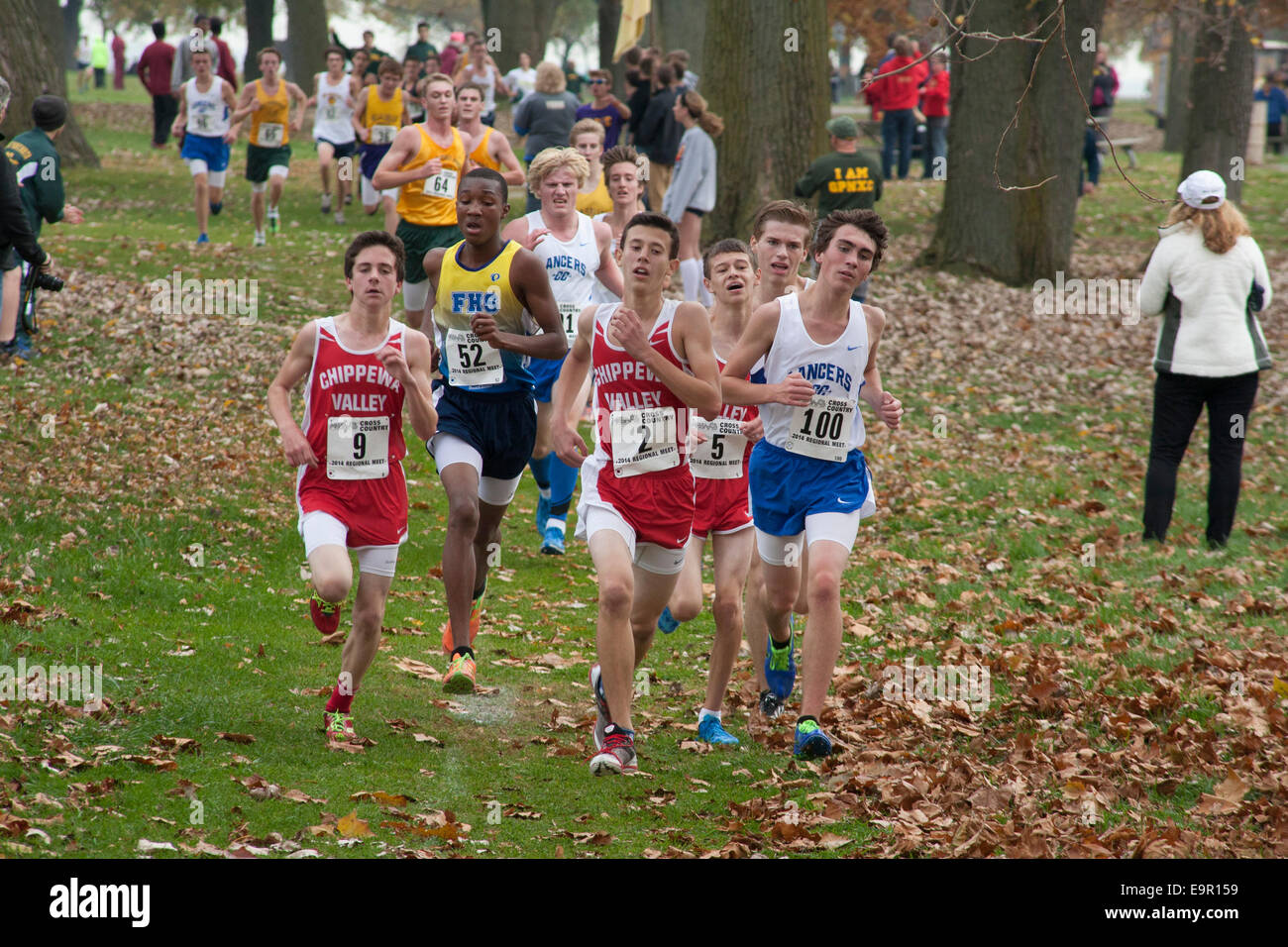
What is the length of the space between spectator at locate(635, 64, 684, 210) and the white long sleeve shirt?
884cm

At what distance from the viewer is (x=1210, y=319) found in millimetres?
10109

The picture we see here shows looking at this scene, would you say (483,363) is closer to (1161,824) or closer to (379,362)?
(379,362)

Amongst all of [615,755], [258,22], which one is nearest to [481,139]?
[615,755]

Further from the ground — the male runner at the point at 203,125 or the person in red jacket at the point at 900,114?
the person in red jacket at the point at 900,114

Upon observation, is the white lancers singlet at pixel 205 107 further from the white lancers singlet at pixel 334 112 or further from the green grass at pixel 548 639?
the white lancers singlet at pixel 334 112

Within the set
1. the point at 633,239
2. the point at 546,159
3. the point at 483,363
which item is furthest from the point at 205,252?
the point at 633,239

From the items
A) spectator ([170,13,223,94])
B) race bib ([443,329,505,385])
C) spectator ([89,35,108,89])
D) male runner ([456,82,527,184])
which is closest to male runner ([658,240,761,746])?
race bib ([443,329,505,385])

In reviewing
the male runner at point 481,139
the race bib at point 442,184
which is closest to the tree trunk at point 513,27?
the male runner at point 481,139

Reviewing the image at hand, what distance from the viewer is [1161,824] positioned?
5547 mm

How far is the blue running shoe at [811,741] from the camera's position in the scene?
6.21 m

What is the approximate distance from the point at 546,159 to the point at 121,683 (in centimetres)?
421

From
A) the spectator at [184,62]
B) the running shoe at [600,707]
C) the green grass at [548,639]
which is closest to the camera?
the green grass at [548,639]

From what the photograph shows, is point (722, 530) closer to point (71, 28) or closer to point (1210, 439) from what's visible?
point (1210, 439)
